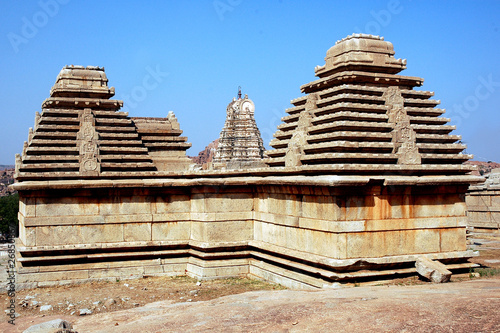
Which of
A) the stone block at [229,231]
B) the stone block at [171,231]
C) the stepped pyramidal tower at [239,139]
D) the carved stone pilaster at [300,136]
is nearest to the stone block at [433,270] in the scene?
the carved stone pilaster at [300,136]

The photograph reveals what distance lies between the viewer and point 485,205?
23.1 m

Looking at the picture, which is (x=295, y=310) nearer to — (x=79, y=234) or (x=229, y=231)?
(x=229, y=231)

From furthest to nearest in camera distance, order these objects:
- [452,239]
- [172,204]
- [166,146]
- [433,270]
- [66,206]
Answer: [166,146] → [172,204] → [66,206] → [452,239] → [433,270]

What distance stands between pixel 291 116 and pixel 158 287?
211 inches

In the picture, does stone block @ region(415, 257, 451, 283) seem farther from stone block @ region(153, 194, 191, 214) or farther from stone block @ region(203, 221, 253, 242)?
stone block @ region(153, 194, 191, 214)

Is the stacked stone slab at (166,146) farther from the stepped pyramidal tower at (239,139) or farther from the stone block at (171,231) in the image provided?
the stepped pyramidal tower at (239,139)

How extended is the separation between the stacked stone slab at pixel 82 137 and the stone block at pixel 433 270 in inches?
288

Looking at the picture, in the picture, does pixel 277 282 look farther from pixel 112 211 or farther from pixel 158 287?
pixel 112 211

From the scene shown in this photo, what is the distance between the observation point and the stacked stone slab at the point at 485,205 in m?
22.8

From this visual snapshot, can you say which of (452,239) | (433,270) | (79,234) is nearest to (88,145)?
(79,234)

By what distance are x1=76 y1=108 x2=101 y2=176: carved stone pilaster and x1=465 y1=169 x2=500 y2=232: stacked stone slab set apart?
1553 cm

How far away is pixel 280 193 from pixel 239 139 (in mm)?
25287

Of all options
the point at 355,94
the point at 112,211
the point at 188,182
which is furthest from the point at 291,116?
the point at 112,211

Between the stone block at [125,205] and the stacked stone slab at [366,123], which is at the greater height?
the stacked stone slab at [366,123]
